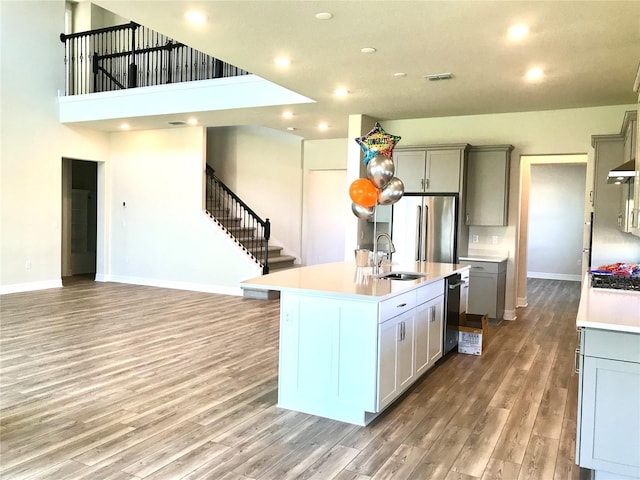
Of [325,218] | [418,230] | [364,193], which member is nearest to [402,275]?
[364,193]

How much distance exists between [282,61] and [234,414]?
315 centimetres

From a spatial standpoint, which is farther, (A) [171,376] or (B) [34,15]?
(B) [34,15]

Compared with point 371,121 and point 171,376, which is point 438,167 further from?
point 171,376

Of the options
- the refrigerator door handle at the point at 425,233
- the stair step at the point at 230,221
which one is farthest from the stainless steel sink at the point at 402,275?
the stair step at the point at 230,221

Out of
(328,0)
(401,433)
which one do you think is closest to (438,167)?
(328,0)

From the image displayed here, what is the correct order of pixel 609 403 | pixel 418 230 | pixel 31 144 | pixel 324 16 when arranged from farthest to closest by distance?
pixel 31 144 → pixel 418 230 → pixel 324 16 → pixel 609 403

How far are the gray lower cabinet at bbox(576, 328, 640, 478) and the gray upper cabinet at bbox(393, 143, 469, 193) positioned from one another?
440 cm

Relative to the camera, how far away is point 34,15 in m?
8.82

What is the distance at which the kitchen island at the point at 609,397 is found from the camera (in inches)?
101

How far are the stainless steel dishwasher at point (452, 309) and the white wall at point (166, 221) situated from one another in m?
4.22

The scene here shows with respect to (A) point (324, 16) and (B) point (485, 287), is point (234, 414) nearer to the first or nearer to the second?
(A) point (324, 16)

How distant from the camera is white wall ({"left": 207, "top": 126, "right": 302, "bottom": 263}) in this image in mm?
10250

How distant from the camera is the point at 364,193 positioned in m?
4.60

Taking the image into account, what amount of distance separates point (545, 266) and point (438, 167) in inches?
262
